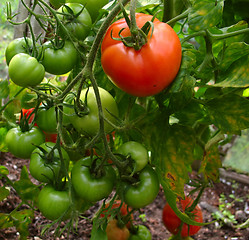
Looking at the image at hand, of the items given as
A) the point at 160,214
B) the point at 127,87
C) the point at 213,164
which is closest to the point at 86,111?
the point at 127,87

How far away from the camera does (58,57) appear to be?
499mm

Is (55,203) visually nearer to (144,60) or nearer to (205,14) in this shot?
(144,60)

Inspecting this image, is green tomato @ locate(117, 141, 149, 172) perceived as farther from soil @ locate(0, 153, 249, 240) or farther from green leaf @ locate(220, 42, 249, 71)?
soil @ locate(0, 153, 249, 240)

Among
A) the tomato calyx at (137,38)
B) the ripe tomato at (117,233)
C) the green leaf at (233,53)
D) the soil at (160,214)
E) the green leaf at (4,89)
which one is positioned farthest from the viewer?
the soil at (160,214)

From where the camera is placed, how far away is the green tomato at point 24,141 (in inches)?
21.4

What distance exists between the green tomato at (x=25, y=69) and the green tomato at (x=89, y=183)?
0.51ft

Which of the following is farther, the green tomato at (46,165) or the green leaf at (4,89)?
the green leaf at (4,89)

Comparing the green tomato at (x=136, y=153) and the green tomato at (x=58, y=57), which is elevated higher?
the green tomato at (x=58, y=57)

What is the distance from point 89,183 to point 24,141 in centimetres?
15

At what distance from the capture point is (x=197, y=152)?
0.84 metres

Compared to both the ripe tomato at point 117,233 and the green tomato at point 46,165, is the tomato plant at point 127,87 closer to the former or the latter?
the green tomato at point 46,165

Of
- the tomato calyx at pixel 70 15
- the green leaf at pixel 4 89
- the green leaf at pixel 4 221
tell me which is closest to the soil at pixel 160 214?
the green leaf at pixel 4 221

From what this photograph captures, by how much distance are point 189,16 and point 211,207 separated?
4.15 ft

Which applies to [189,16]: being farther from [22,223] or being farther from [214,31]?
[22,223]
